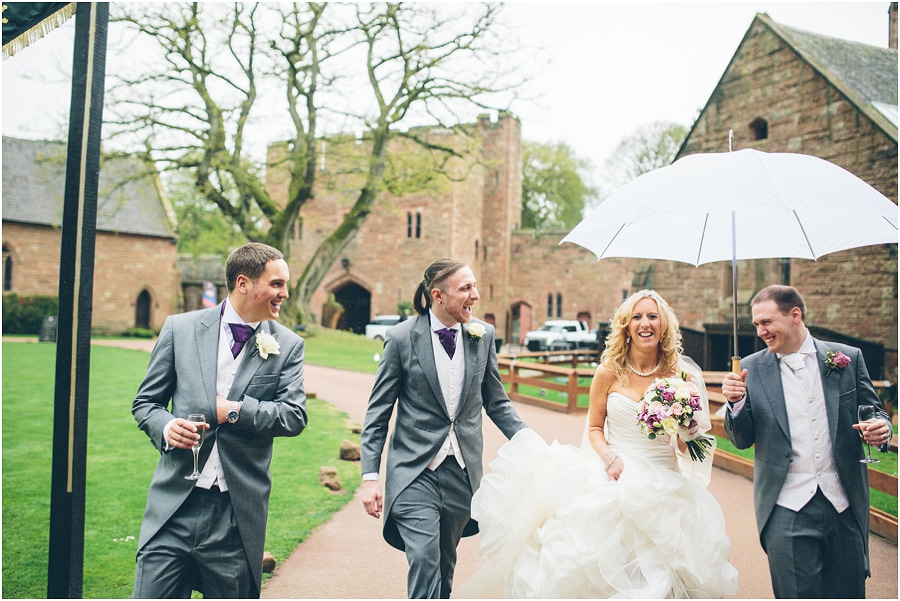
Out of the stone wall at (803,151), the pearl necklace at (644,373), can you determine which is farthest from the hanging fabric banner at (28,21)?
the stone wall at (803,151)

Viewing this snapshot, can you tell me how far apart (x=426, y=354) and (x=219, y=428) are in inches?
44.1

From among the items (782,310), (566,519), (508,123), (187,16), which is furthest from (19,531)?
(508,123)

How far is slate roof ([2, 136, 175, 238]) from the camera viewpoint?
33.8m

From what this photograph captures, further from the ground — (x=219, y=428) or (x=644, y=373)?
(x=644, y=373)

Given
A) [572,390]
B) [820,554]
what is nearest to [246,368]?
[820,554]

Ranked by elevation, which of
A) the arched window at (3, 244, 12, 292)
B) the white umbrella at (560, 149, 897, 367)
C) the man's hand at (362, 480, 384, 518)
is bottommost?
the man's hand at (362, 480, 384, 518)

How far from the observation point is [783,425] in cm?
354

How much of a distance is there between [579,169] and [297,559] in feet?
168

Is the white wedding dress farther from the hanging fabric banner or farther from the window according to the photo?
the window

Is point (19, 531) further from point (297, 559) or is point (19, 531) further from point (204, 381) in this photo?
point (204, 381)

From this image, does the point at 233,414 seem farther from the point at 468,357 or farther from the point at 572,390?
the point at 572,390

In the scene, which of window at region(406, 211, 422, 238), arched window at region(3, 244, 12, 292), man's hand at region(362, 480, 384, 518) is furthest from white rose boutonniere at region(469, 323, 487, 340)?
arched window at region(3, 244, 12, 292)

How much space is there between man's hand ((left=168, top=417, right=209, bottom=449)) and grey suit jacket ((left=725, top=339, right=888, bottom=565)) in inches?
102

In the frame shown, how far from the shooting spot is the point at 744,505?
6.94m
